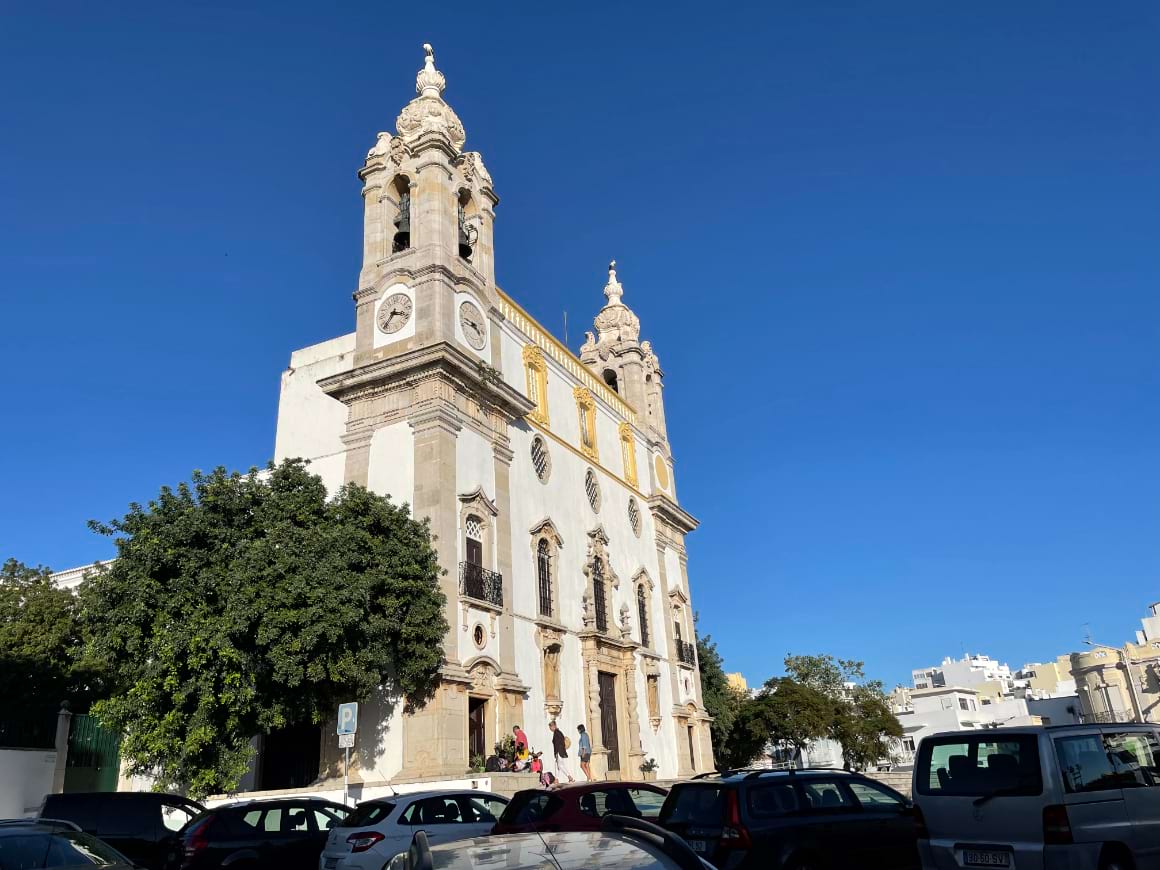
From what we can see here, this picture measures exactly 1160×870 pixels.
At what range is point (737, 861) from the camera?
28.6 ft

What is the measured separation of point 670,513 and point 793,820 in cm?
2926

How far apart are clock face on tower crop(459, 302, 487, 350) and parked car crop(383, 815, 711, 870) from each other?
2296 centimetres

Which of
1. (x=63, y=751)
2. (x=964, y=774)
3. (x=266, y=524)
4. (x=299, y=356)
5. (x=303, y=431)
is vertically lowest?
(x=964, y=774)

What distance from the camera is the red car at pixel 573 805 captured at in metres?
10.7

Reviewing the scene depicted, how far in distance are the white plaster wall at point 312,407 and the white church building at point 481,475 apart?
0.23ft

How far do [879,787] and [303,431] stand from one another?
68.4 feet

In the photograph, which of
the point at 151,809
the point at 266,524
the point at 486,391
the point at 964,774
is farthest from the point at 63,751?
the point at 964,774

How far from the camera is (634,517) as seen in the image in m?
35.7

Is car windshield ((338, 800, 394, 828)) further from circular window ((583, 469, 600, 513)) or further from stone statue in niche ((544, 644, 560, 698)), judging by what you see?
circular window ((583, 469, 600, 513))

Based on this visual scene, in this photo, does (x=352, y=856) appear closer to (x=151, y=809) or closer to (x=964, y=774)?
Answer: (x=151, y=809)

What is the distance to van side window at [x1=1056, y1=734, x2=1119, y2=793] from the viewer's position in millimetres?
7936

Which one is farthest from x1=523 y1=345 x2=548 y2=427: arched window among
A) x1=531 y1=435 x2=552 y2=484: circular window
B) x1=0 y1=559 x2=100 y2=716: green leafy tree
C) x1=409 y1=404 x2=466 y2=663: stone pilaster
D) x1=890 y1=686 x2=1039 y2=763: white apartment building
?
x1=890 y1=686 x2=1039 y2=763: white apartment building

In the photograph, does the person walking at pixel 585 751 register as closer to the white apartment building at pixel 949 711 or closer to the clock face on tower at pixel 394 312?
the clock face on tower at pixel 394 312

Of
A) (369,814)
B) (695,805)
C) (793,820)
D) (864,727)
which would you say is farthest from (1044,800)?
(864,727)
